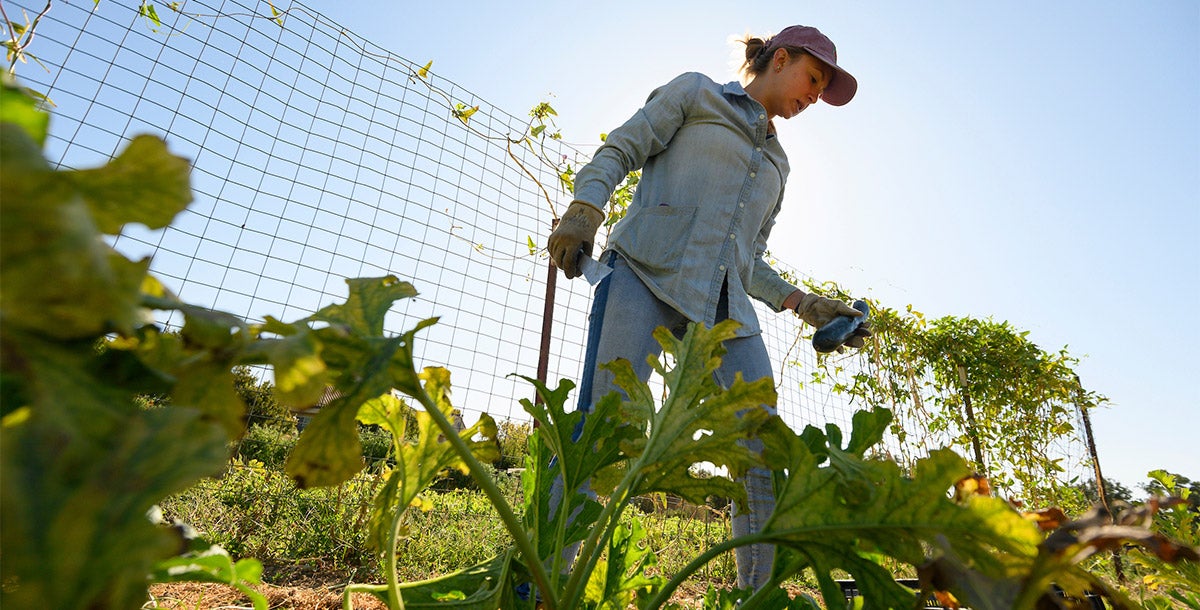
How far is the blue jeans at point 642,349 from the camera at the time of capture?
69.7 inches

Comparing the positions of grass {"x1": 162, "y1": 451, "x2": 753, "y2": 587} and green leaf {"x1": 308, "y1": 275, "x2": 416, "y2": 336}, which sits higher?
green leaf {"x1": 308, "y1": 275, "x2": 416, "y2": 336}

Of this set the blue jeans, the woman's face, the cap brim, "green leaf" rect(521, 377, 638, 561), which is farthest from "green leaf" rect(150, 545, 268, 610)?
the cap brim

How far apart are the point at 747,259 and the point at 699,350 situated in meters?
1.82

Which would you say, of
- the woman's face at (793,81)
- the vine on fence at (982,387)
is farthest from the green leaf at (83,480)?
the vine on fence at (982,387)

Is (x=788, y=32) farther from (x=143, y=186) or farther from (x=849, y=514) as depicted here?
(x=143, y=186)

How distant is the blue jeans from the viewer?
1770 mm

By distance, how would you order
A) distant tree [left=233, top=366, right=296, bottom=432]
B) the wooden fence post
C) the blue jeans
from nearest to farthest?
distant tree [left=233, top=366, right=296, bottom=432] → the blue jeans → the wooden fence post

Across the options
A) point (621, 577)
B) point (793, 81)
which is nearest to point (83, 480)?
point (621, 577)

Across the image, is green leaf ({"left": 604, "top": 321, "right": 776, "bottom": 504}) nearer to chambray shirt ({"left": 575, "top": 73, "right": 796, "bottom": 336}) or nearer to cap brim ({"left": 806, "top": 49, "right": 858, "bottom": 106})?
chambray shirt ({"left": 575, "top": 73, "right": 796, "bottom": 336})

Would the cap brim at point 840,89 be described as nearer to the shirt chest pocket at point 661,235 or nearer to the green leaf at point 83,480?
the shirt chest pocket at point 661,235

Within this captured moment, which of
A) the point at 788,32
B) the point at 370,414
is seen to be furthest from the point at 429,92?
the point at 370,414

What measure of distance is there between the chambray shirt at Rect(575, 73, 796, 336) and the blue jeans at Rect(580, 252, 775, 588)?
0.05 meters

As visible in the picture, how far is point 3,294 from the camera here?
0.20m

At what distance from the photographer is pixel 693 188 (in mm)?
2238
